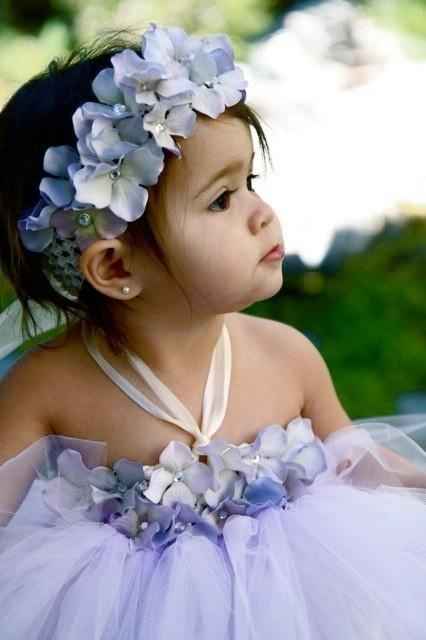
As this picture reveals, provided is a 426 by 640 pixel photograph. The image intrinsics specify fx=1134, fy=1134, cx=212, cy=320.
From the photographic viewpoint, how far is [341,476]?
1.47 m

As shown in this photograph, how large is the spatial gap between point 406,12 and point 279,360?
2.25m

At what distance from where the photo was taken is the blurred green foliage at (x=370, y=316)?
8.32 ft

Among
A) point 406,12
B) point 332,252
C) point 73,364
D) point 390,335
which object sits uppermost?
point 406,12

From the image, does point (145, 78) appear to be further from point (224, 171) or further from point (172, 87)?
point (224, 171)

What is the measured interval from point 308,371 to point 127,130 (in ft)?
1.47

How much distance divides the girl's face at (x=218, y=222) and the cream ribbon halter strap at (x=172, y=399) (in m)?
0.11

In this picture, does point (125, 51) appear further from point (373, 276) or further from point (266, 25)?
point (266, 25)

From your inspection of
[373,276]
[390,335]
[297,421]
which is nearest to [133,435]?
[297,421]

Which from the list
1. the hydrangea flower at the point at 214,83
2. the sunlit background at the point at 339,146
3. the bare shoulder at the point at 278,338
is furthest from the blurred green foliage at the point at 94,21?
the hydrangea flower at the point at 214,83

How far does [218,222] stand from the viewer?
4.30 feet

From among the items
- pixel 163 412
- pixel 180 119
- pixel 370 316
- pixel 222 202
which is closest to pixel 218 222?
pixel 222 202

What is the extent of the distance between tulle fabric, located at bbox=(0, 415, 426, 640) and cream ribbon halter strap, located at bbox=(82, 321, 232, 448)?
3.2 inches

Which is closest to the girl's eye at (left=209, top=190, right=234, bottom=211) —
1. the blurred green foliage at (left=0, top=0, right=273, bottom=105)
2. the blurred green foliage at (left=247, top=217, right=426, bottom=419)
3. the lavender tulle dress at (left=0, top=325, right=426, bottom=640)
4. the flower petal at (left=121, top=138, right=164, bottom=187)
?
Answer: the flower petal at (left=121, top=138, right=164, bottom=187)

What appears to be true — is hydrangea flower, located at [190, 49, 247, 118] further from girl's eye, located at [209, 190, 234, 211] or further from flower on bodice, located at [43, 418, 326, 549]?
flower on bodice, located at [43, 418, 326, 549]
